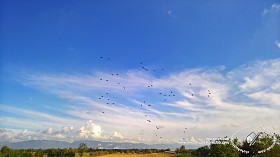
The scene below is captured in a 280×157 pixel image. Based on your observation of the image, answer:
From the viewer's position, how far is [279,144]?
314ft

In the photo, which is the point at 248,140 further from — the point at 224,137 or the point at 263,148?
the point at 263,148

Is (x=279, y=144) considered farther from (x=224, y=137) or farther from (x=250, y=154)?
(x=224, y=137)

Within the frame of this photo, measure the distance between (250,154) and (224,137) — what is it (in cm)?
1470

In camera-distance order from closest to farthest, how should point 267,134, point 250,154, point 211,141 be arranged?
point 267,134 < point 250,154 < point 211,141

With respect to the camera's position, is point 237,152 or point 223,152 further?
point 237,152

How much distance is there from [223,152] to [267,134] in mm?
16072

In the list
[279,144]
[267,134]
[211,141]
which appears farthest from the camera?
[211,141]

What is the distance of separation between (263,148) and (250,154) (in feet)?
53.0

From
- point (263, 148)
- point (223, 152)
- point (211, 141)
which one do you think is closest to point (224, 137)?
point (211, 141)

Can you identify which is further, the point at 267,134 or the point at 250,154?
the point at 250,154

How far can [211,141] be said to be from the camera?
123375 mm

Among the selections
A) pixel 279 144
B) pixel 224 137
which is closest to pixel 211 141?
pixel 224 137

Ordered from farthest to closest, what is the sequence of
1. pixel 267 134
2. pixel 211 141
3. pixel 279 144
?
1. pixel 211 141
2. pixel 267 134
3. pixel 279 144

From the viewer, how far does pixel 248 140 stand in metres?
121
